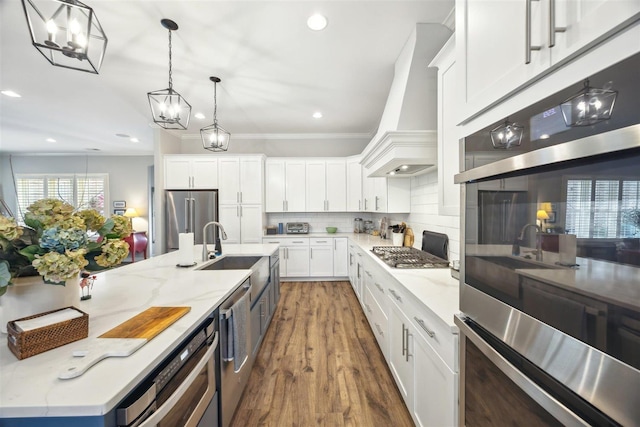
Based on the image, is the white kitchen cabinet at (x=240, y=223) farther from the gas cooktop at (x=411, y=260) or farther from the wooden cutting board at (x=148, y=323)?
the wooden cutting board at (x=148, y=323)

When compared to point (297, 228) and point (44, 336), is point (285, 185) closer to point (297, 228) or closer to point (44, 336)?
point (297, 228)

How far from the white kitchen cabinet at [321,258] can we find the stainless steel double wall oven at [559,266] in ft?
12.4

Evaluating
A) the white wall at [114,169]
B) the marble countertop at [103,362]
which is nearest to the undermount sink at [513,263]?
the marble countertop at [103,362]

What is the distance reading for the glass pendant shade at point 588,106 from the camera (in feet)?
1.63

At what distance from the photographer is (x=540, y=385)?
647 millimetres

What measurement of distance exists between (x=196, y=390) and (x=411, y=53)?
275 cm

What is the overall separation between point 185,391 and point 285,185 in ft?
13.6

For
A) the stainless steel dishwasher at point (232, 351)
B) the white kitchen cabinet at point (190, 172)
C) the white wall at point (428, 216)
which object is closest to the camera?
the stainless steel dishwasher at point (232, 351)

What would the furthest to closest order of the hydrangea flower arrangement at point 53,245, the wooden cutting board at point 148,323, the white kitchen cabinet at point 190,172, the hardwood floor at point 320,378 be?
the white kitchen cabinet at point 190,172, the hardwood floor at point 320,378, the wooden cutting board at point 148,323, the hydrangea flower arrangement at point 53,245

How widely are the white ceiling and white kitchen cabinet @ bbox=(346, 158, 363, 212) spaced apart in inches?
28.9

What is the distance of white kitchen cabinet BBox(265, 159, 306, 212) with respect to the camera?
492 cm

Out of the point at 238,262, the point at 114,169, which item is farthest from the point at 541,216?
the point at 114,169

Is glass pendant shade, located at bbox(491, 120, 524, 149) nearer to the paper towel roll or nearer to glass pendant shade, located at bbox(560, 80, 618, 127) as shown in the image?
glass pendant shade, located at bbox(560, 80, 618, 127)

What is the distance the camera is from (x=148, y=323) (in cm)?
105
